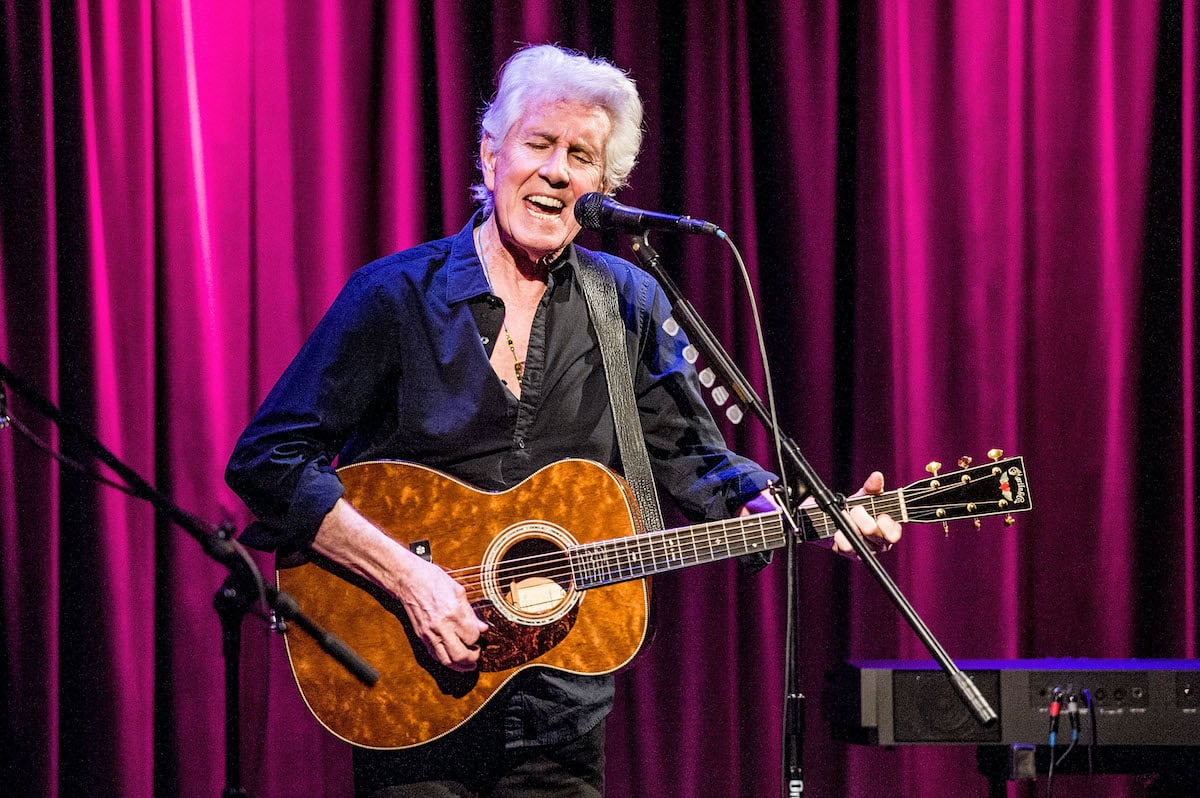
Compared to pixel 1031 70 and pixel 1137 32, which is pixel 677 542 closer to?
pixel 1031 70

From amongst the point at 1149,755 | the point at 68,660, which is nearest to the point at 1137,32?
the point at 1149,755

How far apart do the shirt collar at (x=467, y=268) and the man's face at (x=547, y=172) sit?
2.7 inches

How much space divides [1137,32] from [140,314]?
3541mm

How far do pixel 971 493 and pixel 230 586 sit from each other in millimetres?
1524

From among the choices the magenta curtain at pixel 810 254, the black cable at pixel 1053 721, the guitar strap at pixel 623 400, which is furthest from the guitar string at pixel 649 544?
the magenta curtain at pixel 810 254

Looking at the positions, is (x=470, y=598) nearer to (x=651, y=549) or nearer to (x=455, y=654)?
(x=455, y=654)

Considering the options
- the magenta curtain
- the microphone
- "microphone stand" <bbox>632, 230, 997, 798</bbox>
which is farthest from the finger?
the magenta curtain

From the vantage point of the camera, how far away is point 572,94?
291 cm

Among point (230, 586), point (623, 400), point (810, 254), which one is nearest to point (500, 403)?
point (623, 400)

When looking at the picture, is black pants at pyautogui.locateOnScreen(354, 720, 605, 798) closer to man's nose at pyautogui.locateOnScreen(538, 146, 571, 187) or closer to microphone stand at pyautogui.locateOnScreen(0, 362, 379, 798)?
microphone stand at pyautogui.locateOnScreen(0, 362, 379, 798)

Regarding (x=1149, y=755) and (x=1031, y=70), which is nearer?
(x=1149, y=755)

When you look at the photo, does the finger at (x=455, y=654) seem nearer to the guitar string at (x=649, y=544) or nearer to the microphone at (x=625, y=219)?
the guitar string at (x=649, y=544)

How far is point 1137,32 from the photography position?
4.29 metres

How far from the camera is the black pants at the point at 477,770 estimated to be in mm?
2596
